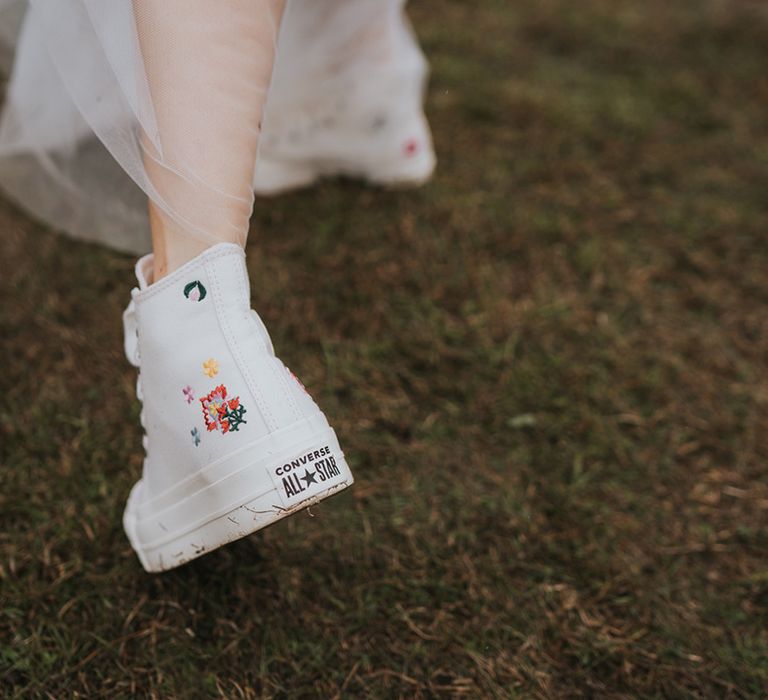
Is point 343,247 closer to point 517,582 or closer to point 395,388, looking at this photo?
point 395,388

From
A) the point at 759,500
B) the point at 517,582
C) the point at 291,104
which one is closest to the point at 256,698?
the point at 517,582

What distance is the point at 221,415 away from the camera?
816 millimetres

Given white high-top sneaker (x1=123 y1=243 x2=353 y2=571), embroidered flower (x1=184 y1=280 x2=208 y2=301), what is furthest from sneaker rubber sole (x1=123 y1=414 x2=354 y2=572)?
embroidered flower (x1=184 y1=280 x2=208 y2=301)

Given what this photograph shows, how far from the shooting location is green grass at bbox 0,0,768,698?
942 mm

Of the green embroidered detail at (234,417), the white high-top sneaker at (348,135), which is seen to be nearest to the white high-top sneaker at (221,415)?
the green embroidered detail at (234,417)

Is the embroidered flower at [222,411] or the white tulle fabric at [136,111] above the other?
the white tulle fabric at [136,111]

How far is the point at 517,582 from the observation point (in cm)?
103

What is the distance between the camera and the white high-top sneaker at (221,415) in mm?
805

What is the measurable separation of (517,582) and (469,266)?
2.16 ft

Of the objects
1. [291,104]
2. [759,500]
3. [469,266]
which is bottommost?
[759,500]

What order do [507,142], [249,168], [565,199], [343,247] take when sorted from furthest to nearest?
[507,142]
[565,199]
[343,247]
[249,168]

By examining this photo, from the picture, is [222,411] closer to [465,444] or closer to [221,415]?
[221,415]

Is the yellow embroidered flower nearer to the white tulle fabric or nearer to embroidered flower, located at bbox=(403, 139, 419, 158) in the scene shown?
the white tulle fabric

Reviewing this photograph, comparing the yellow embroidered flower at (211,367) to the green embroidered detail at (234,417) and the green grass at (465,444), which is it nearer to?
the green embroidered detail at (234,417)
